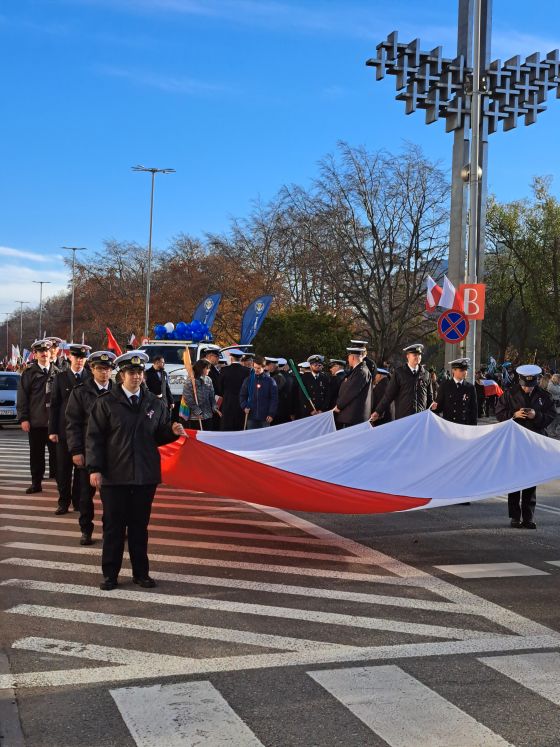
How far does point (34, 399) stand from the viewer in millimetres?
13008

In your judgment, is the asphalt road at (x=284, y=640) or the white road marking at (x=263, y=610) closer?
the asphalt road at (x=284, y=640)

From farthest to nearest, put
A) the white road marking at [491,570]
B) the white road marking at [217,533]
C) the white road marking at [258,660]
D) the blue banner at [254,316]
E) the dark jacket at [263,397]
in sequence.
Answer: the blue banner at [254,316] < the dark jacket at [263,397] < the white road marking at [217,533] < the white road marking at [491,570] < the white road marking at [258,660]

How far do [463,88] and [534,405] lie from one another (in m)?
19.0

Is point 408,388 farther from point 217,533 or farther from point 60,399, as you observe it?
point 60,399

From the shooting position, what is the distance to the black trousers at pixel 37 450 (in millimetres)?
13164

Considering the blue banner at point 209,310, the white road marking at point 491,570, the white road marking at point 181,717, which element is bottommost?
the white road marking at point 181,717

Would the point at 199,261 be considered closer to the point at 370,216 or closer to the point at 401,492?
the point at 370,216

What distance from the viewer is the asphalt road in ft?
15.5

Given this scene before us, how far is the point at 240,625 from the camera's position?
6566mm

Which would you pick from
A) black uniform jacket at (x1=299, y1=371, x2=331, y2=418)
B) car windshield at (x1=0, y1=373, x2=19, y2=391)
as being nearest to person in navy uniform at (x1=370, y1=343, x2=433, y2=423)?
black uniform jacket at (x1=299, y1=371, x2=331, y2=418)

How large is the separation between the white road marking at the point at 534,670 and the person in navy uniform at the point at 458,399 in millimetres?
6641

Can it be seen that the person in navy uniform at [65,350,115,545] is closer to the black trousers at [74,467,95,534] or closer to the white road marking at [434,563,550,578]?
the black trousers at [74,467,95,534]

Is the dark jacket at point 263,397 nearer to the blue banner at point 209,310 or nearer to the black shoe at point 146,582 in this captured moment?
the black shoe at point 146,582

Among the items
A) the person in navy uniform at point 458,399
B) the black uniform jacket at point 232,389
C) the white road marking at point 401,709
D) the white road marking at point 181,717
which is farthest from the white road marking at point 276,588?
the black uniform jacket at point 232,389
